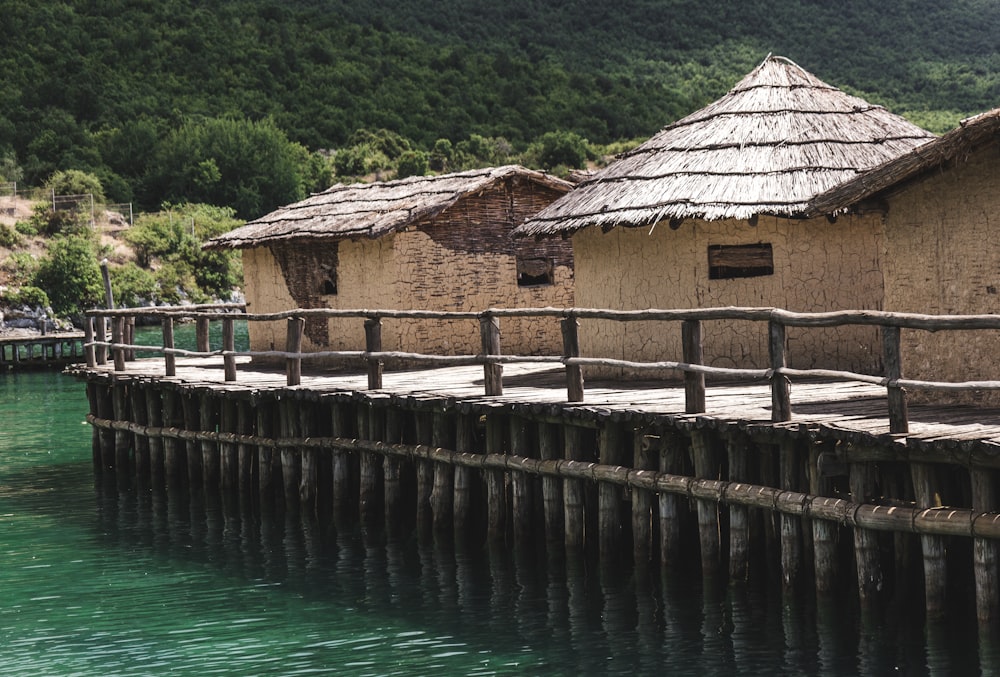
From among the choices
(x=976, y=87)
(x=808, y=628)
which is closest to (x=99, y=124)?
(x=976, y=87)

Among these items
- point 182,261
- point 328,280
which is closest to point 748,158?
point 328,280

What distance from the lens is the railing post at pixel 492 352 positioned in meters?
16.6

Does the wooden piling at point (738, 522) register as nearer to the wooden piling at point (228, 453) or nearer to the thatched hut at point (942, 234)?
the thatched hut at point (942, 234)

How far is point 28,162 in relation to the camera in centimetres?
9238

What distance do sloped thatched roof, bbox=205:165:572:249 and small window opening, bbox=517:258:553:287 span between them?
1.37m

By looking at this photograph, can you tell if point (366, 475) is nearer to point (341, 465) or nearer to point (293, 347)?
point (341, 465)

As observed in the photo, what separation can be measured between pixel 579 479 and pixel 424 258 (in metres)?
8.31

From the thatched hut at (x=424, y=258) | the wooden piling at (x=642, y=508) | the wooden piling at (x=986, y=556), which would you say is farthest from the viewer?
the thatched hut at (x=424, y=258)

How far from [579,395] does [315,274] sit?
1040cm

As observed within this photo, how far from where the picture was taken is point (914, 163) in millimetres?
14078

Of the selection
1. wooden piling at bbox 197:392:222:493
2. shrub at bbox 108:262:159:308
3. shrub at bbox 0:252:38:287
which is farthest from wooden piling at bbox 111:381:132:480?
shrub at bbox 108:262:159:308

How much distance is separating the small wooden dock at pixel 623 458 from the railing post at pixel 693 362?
21 mm

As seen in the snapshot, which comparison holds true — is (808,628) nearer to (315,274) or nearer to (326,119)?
(315,274)

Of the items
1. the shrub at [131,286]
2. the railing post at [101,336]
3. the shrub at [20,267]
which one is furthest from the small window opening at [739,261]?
the shrub at [20,267]
